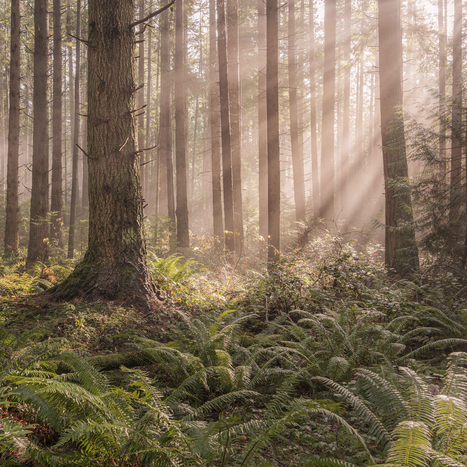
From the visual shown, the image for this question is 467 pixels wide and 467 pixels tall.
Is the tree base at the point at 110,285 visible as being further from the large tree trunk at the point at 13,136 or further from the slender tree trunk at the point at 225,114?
the large tree trunk at the point at 13,136

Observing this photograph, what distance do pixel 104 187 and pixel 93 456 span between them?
3994 mm

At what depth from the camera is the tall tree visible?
15523mm

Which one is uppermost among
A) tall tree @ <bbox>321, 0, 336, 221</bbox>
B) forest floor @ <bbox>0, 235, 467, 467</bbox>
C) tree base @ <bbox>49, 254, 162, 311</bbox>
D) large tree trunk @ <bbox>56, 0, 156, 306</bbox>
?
tall tree @ <bbox>321, 0, 336, 221</bbox>

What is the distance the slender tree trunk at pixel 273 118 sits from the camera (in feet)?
34.4

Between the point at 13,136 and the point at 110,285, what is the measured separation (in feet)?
33.2

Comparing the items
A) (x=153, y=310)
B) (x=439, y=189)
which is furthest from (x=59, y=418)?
(x=439, y=189)

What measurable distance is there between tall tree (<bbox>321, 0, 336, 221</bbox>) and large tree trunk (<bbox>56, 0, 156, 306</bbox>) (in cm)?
1172

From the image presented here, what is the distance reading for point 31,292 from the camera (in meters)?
5.81

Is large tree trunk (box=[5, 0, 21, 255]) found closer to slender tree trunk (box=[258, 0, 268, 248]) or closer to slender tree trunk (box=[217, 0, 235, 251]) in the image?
slender tree trunk (box=[217, 0, 235, 251])

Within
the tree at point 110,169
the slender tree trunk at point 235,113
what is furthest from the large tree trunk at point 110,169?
the slender tree trunk at point 235,113

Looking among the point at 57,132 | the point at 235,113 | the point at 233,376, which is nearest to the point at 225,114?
the point at 235,113

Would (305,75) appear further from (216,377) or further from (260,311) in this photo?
(216,377)

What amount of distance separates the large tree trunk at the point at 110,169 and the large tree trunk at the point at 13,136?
8090 millimetres

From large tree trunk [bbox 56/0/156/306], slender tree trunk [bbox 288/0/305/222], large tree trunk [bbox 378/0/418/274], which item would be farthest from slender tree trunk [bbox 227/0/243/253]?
large tree trunk [bbox 56/0/156/306]
